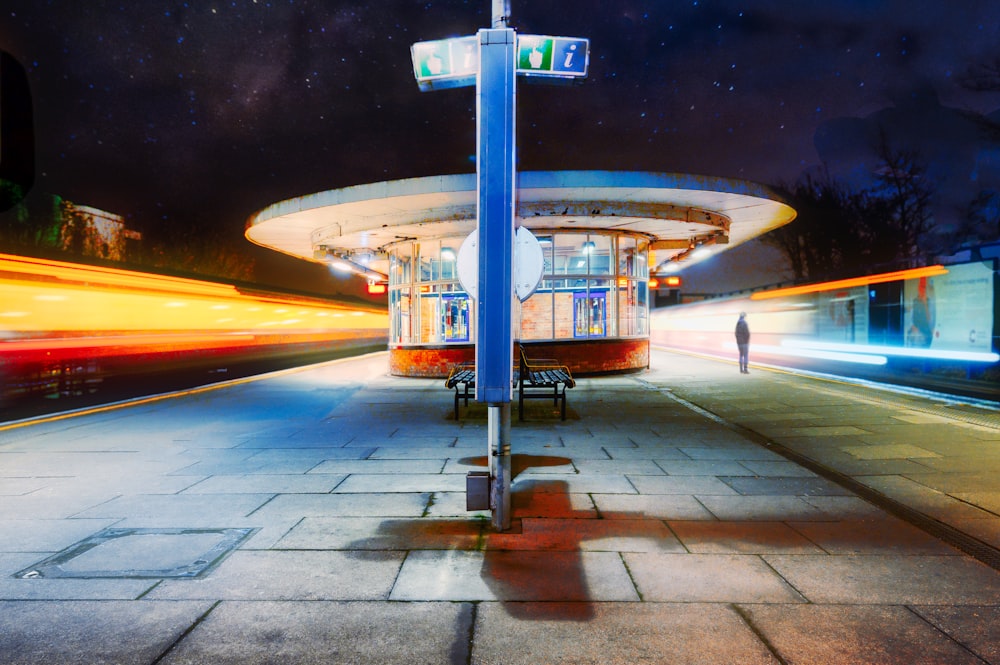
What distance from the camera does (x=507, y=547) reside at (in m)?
4.02

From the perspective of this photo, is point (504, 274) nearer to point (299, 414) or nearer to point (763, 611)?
point (763, 611)

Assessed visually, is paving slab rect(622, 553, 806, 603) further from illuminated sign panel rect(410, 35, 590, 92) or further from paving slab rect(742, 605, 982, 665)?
illuminated sign panel rect(410, 35, 590, 92)

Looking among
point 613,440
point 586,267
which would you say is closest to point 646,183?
point 586,267

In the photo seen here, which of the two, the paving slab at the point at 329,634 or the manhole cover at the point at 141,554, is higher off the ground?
the manhole cover at the point at 141,554

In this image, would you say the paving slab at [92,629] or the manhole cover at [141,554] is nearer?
the paving slab at [92,629]

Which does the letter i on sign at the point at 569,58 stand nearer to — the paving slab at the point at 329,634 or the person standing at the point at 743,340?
the paving slab at the point at 329,634

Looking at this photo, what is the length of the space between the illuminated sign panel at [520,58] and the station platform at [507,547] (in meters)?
3.47

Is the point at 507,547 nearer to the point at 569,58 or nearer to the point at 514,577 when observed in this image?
the point at 514,577

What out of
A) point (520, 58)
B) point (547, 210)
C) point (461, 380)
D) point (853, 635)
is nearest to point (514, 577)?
point (853, 635)

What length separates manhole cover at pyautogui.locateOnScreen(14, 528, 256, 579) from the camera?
359cm

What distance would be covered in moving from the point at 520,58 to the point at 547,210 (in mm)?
9601

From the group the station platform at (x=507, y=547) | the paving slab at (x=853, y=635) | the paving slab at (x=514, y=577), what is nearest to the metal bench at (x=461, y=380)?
the station platform at (x=507, y=547)

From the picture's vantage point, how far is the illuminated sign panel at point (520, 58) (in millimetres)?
4348

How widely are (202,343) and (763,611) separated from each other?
1976cm
